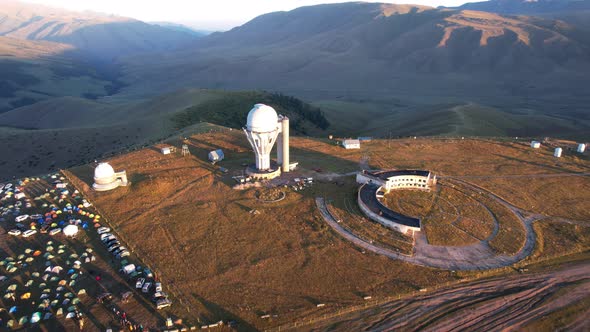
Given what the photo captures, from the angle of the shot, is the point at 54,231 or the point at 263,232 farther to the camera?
the point at 263,232

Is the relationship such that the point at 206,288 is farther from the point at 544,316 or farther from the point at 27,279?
the point at 544,316

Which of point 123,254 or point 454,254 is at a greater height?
point 454,254

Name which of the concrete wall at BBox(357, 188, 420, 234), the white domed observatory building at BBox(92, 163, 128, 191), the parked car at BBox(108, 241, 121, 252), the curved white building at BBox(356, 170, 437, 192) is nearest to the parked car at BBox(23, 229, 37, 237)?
the parked car at BBox(108, 241, 121, 252)

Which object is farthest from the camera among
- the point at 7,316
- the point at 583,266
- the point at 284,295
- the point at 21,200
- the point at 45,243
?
the point at 21,200

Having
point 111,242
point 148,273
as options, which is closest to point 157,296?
point 148,273

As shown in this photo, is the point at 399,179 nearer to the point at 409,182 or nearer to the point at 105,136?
the point at 409,182

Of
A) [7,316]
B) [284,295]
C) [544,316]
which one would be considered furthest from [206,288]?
[544,316]

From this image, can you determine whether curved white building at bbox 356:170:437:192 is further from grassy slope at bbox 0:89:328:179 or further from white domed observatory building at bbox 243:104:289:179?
grassy slope at bbox 0:89:328:179
